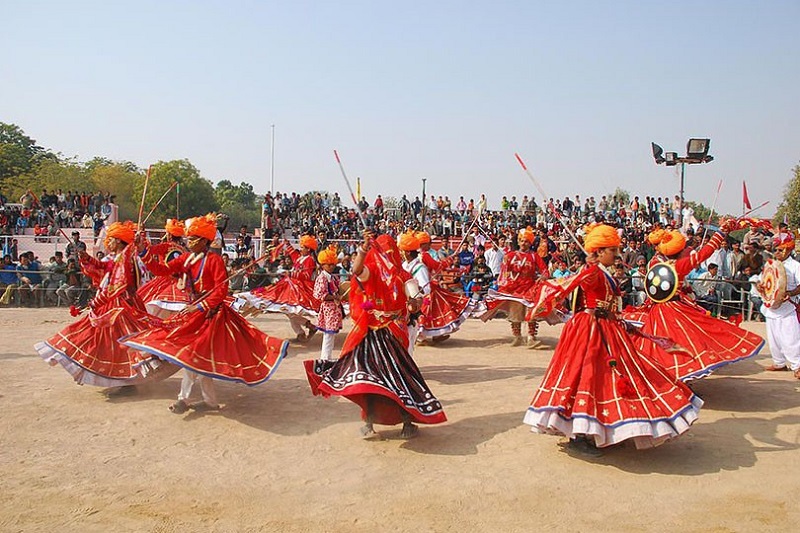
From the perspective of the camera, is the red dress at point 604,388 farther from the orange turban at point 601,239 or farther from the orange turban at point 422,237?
the orange turban at point 422,237

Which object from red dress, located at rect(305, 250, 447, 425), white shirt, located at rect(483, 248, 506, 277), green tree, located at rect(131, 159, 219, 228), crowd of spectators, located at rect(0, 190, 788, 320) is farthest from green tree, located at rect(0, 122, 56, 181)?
red dress, located at rect(305, 250, 447, 425)

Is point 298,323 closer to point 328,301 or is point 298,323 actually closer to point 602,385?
point 328,301

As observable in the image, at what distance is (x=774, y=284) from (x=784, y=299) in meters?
0.25

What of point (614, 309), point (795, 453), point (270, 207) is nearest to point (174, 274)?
point (614, 309)

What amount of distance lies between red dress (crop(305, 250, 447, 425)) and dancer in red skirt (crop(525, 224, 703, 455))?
1.14m

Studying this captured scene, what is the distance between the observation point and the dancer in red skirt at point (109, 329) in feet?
26.4

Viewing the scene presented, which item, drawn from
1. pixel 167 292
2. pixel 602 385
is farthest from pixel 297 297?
pixel 602 385

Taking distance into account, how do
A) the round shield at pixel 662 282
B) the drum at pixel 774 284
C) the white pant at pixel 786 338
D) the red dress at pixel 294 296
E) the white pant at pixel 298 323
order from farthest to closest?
1. the white pant at pixel 298 323
2. the red dress at pixel 294 296
3. the white pant at pixel 786 338
4. the drum at pixel 774 284
5. the round shield at pixel 662 282

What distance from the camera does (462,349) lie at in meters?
12.4

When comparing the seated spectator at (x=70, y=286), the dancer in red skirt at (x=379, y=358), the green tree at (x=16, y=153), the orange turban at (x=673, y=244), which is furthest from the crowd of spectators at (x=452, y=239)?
the green tree at (x=16, y=153)

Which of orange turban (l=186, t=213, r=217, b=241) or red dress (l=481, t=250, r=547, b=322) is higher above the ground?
orange turban (l=186, t=213, r=217, b=241)

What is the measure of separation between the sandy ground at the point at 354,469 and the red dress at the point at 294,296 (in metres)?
3.06

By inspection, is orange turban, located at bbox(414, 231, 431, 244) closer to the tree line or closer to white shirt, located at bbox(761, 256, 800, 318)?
white shirt, located at bbox(761, 256, 800, 318)

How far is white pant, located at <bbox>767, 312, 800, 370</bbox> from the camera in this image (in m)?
9.59
